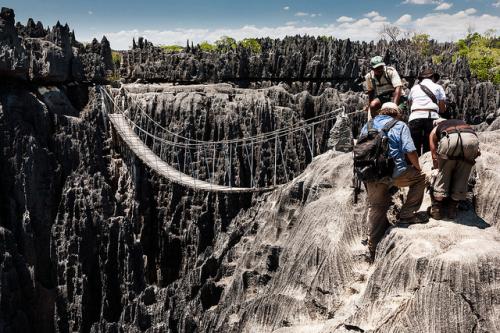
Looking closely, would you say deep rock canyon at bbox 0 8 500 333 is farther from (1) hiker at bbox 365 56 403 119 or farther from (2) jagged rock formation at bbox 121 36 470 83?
(1) hiker at bbox 365 56 403 119

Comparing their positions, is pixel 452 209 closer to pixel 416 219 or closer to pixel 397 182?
pixel 416 219

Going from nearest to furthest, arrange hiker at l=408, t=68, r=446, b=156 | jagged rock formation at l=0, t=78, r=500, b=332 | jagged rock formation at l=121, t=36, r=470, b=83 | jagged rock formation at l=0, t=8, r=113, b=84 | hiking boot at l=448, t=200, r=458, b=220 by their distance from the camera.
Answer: hiking boot at l=448, t=200, r=458, b=220, jagged rock formation at l=0, t=78, r=500, b=332, hiker at l=408, t=68, r=446, b=156, jagged rock formation at l=0, t=8, r=113, b=84, jagged rock formation at l=121, t=36, r=470, b=83

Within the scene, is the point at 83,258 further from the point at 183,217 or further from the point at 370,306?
the point at 370,306

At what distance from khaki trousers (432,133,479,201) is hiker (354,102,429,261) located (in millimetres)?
140

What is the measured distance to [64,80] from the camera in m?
12.4

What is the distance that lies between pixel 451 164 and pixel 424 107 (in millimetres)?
964

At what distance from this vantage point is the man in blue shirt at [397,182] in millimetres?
3348

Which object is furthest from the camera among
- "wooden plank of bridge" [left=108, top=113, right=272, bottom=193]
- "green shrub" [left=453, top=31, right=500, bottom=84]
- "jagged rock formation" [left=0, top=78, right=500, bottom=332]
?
"green shrub" [left=453, top=31, right=500, bottom=84]

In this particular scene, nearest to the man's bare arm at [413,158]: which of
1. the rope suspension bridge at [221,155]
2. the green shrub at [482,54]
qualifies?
the rope suspension bridge at [221,155]

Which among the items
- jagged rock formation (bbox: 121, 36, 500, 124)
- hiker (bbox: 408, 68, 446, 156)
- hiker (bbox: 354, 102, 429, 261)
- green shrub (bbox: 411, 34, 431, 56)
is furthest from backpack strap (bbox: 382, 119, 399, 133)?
green shrub (bbox: 411, 34, 431, 56)

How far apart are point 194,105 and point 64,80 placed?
10.4 feet

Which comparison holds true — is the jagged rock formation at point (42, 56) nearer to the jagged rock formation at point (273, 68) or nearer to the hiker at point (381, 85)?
the jagged rock formation at point (273, 68)

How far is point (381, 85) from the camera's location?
4438 mm

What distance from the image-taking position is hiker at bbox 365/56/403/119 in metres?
4.29
